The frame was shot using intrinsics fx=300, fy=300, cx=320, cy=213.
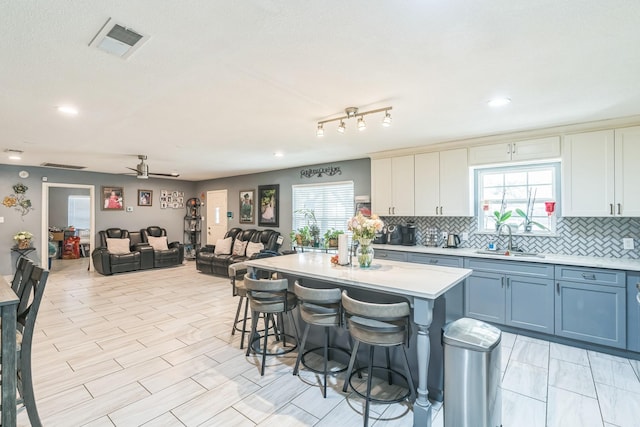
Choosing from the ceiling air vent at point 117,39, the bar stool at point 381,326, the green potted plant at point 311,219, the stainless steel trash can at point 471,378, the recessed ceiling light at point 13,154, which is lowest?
the stainless steel trash can at point 471,378

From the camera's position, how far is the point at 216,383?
8.41ft

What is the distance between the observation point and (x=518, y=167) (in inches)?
162

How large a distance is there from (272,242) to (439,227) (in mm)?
3560

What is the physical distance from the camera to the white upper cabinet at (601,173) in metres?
3.15

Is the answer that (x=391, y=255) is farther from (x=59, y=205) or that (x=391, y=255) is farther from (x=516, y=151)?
(x=59, y=205)

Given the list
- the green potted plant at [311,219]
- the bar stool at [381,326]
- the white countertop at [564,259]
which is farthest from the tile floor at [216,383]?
the green potted plant at [311,219]

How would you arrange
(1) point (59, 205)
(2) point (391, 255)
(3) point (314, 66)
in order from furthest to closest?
(1) point (59, 205) < (2) point (391, 255) < (3) point (314, 66)

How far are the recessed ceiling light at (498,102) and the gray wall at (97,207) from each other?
8324mm

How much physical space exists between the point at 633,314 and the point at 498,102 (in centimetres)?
248

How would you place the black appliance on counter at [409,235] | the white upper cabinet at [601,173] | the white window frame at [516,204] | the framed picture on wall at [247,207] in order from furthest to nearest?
1. the framed picture on wall at [247,207]
2. the black appliance on counter at [409,235]
3. the white window frame at [516,204]
4. the white upper cabinet at [601,173]

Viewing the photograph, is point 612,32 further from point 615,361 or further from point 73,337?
point 73,337

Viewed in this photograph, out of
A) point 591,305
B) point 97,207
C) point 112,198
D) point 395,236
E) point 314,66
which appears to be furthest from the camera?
point 112,198

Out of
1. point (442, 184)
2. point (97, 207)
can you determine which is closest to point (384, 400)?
point (442, 184)

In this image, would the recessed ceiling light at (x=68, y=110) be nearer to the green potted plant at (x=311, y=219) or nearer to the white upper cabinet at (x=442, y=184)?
the green potted plant at (x=311, y=219)
